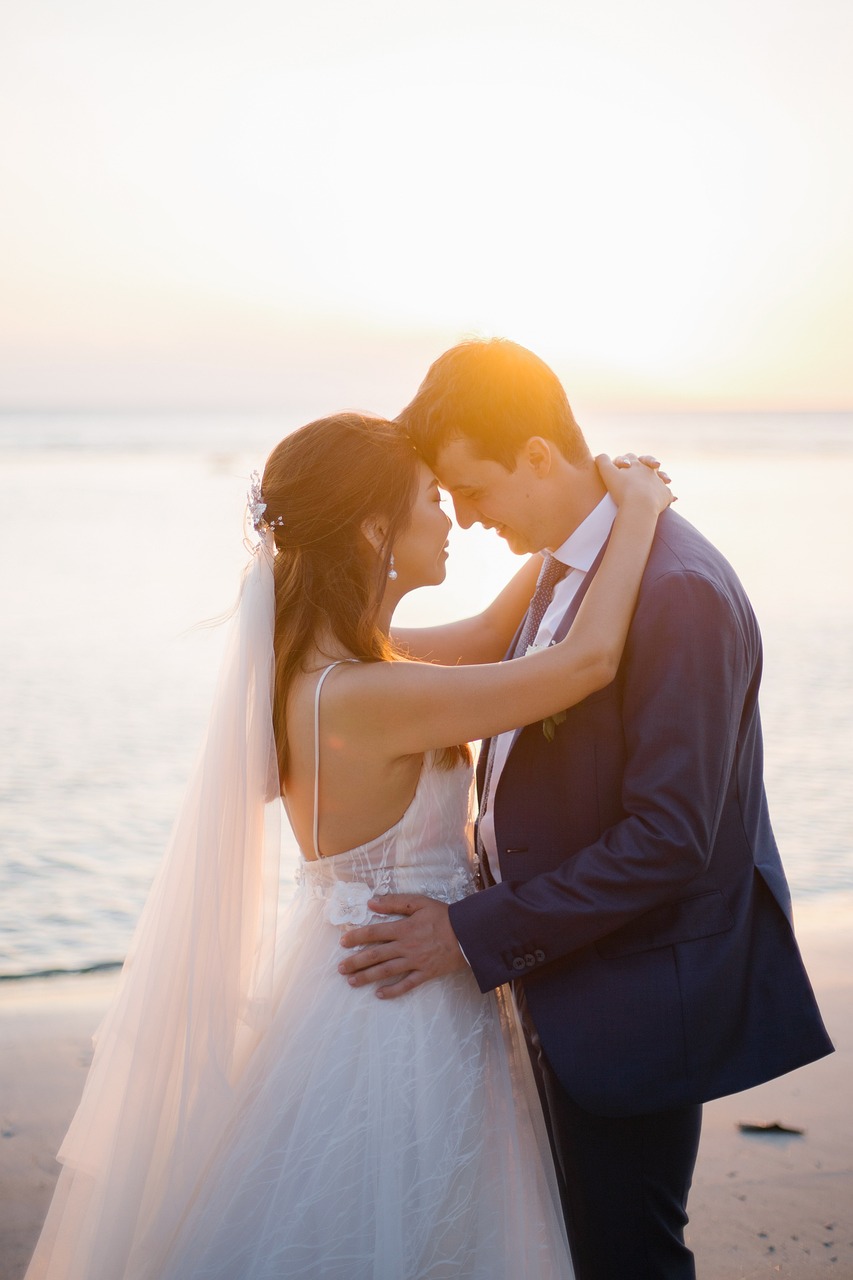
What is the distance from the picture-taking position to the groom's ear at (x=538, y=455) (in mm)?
2852

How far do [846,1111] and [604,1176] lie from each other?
1.94 metres

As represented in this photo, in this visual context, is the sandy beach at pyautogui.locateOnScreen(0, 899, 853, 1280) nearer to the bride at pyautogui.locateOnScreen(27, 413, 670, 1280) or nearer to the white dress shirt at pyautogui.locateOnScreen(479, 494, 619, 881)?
the bride at pyautogui.locateOnScreen(27, 413, 670, 1280)

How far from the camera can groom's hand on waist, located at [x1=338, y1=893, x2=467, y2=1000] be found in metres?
2.66

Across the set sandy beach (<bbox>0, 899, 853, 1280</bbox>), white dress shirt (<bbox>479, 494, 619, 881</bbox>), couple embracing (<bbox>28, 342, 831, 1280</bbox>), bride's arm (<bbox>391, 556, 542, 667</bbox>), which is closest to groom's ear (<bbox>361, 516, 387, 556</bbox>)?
couple embracing (<bbox>28, 342, 831, 1280</bbox>)

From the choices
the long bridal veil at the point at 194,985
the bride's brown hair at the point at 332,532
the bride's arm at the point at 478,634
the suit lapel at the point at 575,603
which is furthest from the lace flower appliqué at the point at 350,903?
the bride's arm at the point at 478,634

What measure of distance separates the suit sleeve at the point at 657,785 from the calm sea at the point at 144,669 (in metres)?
3.54

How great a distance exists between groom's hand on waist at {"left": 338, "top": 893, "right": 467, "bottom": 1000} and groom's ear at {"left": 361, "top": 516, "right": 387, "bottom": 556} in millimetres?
835

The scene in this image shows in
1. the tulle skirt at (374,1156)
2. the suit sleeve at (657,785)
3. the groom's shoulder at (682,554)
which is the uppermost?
the groom's shoulder at (682,554)

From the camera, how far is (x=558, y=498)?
2.92m

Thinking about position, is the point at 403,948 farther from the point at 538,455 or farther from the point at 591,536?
the point at 538,455

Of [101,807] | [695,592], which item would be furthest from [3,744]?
[695,592]

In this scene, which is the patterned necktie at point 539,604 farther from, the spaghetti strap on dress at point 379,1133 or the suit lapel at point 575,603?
the spaghetti strap on dress at point 379,1133

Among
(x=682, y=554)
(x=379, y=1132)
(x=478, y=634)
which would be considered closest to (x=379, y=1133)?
(x=379, y=1132)

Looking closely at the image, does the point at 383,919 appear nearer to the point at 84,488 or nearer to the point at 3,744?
the point at 3,744
